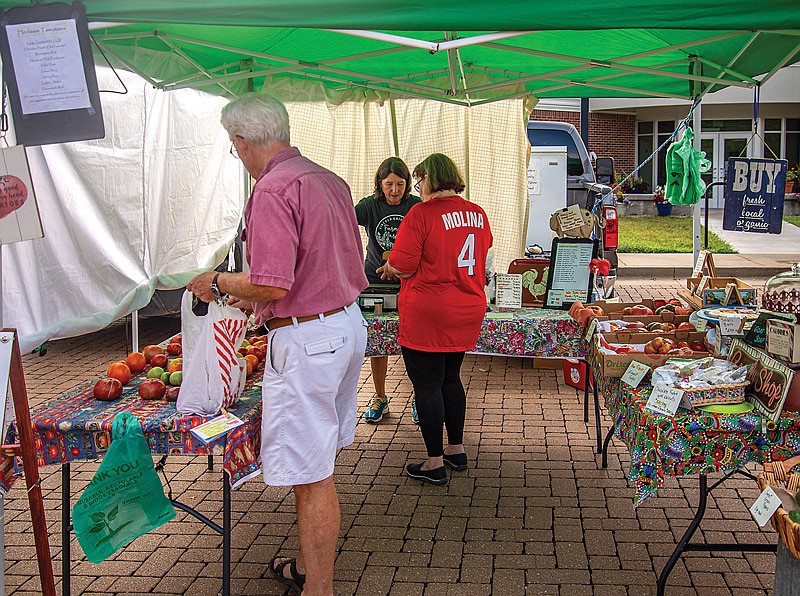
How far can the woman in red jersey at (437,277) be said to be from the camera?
13.3ft

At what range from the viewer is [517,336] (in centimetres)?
460

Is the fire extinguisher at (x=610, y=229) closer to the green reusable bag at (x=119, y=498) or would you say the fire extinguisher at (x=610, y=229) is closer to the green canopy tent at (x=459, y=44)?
the green canopy tent at (x=459, y=44)

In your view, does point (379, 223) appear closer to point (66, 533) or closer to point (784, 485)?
point (66, 533)

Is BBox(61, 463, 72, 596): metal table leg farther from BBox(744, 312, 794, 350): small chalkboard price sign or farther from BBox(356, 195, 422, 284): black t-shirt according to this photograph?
BBox(744, 312, 794, 350): small chalkboard price sign

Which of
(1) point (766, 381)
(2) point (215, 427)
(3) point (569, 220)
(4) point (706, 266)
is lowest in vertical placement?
(2) point (215, 427)

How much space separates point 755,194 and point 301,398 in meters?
3.64

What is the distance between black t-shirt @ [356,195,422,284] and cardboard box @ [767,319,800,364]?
9.19 feet

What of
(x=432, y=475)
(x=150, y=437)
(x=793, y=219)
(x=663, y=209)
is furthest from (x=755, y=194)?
(x=663, y=209)

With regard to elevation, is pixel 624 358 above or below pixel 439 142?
below

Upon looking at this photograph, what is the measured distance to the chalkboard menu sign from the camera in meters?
5.06

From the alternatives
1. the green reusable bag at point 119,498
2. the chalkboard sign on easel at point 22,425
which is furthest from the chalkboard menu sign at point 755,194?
the chalkboard sign on easel at point 22,425

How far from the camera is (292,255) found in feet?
8.94

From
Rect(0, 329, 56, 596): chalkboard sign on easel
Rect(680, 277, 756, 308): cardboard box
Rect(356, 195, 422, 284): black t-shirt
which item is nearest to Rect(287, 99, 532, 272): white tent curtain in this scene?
Rect(356, 195, 422, 284): black t-shirt

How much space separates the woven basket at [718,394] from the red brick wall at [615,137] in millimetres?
23019
